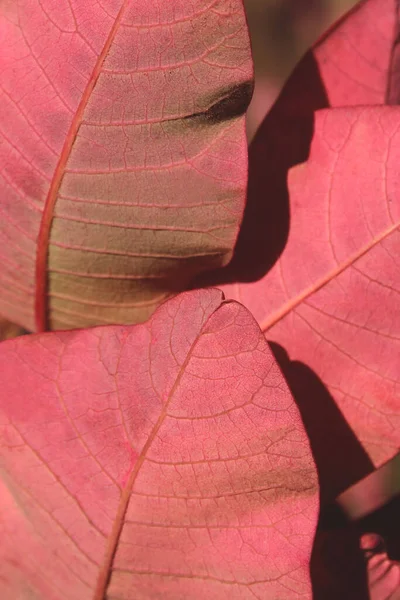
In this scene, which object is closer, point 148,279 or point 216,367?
point 216,367

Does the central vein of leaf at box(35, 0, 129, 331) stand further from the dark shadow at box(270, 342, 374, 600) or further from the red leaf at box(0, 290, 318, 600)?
the dark shadow at box(270, 342, 374, 600)

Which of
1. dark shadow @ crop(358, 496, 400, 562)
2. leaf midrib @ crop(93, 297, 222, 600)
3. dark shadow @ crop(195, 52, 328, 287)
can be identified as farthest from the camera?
dark shadow @ crop(358, 496, 400, 562)

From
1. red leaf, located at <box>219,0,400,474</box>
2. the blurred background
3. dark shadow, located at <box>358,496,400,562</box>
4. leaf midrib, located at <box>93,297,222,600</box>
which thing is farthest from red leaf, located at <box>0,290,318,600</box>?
the blurred background

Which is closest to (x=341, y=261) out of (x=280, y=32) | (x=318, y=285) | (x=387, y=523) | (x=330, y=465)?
(x=318, y=285)

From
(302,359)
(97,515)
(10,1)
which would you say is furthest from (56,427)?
(10,1)

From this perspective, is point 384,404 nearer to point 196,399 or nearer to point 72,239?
point 196,399

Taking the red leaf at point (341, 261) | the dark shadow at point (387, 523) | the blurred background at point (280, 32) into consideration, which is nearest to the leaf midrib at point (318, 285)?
the red leaf at point (341, 261)

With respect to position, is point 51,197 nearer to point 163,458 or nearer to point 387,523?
point 163,458
